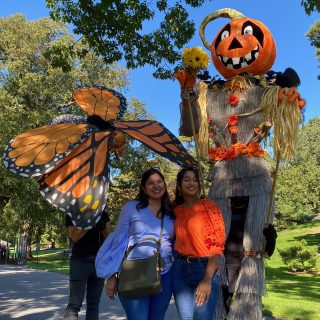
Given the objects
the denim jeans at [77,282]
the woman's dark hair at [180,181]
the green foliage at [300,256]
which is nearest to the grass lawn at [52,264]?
the green foliage at [300,256]

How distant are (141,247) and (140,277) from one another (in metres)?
0.19

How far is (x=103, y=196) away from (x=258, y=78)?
1808 millimetres

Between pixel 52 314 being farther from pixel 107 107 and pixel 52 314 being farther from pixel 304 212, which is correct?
pixel 304 212

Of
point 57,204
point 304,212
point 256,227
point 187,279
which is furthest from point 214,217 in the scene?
point 304,212

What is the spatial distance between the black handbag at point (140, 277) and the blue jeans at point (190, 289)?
141 millimetres

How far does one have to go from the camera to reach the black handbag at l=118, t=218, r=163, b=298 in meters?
2.53

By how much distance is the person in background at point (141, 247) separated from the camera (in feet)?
8.54

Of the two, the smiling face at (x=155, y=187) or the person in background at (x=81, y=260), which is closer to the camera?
the smiling face at (x=155, y=187)

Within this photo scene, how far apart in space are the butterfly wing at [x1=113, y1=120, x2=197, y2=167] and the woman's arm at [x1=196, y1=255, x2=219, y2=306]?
667 millimetres

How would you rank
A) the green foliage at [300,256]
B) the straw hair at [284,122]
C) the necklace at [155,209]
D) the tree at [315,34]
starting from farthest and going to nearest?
1. the tree at [315,34]
2. the green foliage at [300,256]
3. the straw hair at [284,122]
4. the necklace at [155,209]

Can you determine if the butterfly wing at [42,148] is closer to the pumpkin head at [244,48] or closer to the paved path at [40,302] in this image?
the pumpkin head at [244,48]

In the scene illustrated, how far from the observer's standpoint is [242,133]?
134 inches

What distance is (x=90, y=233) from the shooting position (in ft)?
11.6

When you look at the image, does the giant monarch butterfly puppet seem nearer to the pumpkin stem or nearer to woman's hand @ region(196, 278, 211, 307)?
woman's hand @ region(196, 278, 211, 307)
